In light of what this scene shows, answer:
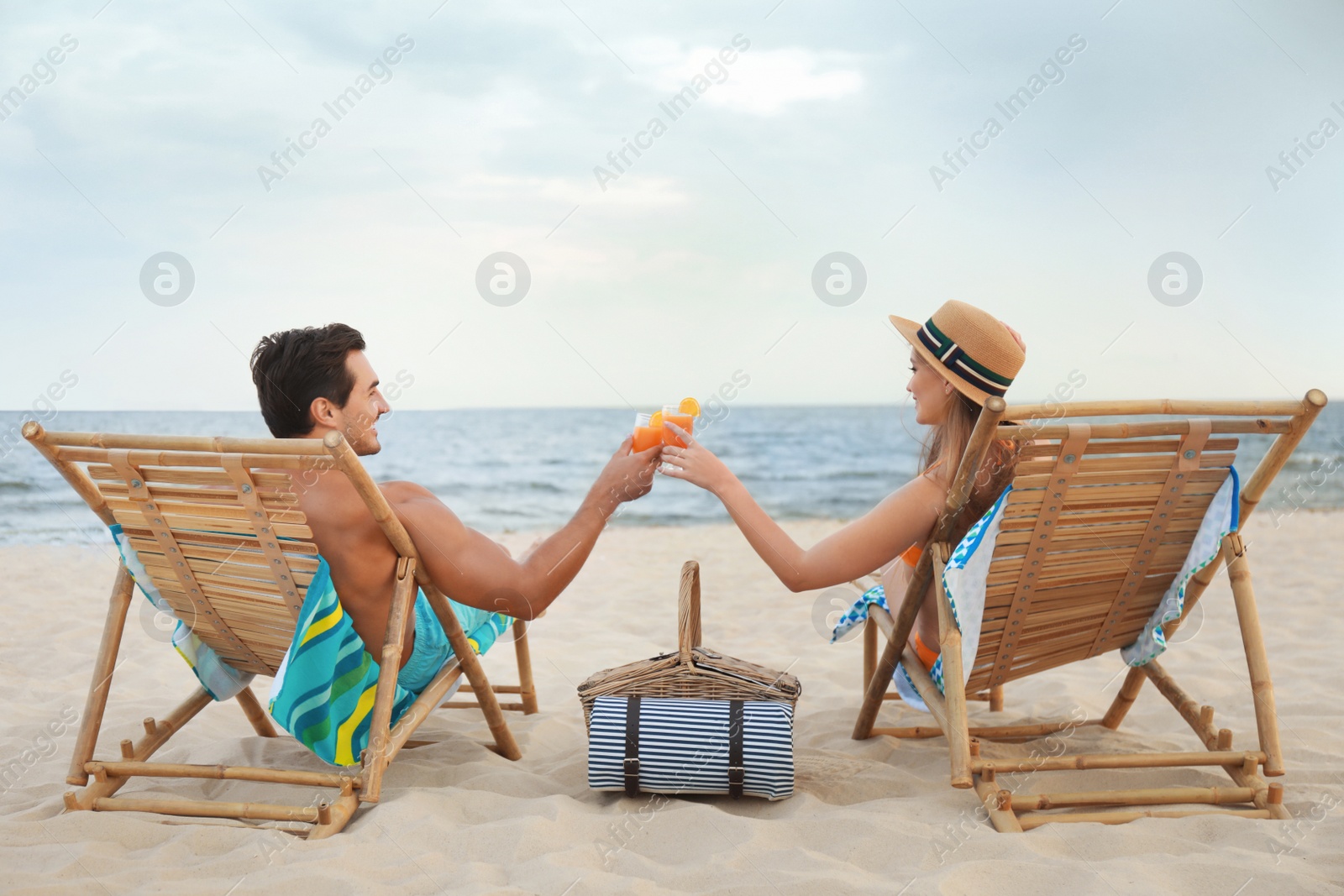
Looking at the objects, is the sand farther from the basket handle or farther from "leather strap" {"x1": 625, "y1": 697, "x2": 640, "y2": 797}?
the basket handle

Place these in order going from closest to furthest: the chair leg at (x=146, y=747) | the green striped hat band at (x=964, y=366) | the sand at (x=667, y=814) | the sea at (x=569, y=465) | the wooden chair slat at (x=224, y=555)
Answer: the sand at (x=667, y=814), the wooden chair slat at (x=224, y=555), the chair leg at (x=146, y=747), the green striped hat band at (x=964, y=366), the sea at (x=569, y=465)

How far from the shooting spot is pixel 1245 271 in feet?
59.9

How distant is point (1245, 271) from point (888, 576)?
19.7 meters

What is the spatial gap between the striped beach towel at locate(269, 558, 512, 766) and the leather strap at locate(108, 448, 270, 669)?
254 mm

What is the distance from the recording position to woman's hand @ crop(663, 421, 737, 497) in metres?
2.39

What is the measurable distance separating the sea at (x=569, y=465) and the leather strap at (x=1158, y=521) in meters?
0.64

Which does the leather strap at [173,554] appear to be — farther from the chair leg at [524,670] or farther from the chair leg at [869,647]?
the chair leg at [869,647]

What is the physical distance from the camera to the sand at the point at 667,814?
5.66 feet

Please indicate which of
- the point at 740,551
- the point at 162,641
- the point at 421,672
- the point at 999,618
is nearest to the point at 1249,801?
the point at 999,618

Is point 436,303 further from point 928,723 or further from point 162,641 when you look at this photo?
point 928,723

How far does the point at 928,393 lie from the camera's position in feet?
8.11

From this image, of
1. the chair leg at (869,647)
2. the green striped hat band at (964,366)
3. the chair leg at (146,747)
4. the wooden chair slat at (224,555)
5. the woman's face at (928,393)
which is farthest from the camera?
the chair leg at (869,647)

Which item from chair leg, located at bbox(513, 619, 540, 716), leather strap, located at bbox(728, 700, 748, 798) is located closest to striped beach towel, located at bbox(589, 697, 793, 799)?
leather strap, located at bbox(728, 700, 748, 798)

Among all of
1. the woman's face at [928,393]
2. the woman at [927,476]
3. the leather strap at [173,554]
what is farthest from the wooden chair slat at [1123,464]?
the leather strap at [173,554]
